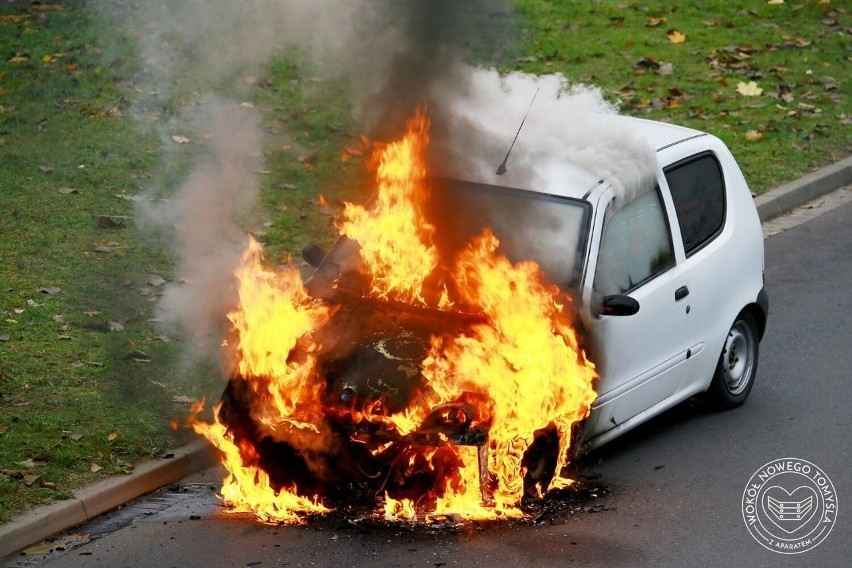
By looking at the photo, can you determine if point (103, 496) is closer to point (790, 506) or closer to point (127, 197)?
point (790, 506)

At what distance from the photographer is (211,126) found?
474 inches

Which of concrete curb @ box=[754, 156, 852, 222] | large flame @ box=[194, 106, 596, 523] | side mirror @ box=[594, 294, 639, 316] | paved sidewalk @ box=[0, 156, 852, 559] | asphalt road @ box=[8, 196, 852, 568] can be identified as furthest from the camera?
concrete curb @ box=[754, 156, 852, 222]

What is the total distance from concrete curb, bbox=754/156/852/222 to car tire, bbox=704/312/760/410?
12.4 feet

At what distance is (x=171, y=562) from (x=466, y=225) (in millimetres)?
2294

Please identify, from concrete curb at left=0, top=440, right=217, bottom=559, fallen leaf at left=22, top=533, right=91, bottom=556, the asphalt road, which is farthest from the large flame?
fallen leaf at left=22, top=533, right=91, bottom=556

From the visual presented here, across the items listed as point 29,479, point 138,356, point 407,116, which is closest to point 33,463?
point 29,479

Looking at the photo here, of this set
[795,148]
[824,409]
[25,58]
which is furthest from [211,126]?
[824,409]

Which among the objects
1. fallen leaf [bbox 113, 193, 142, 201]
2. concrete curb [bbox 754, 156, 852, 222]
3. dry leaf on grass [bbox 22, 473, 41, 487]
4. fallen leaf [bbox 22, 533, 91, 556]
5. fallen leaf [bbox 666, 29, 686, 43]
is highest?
fallen leaf [bbox 666, 29, 686, 43]

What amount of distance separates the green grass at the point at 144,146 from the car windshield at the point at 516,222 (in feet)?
4.62

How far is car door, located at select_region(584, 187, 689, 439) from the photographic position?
21.2 feet

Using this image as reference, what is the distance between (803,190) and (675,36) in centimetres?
444

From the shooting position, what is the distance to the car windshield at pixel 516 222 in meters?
6.57

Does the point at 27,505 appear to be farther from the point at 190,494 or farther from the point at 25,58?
the point at 25,58

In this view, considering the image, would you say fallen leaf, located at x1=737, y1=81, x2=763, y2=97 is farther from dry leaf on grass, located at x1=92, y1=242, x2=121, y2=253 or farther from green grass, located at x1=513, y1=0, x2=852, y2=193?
dry leaf on grass, located at x1=92, y1=242, x2=121, y2=253
